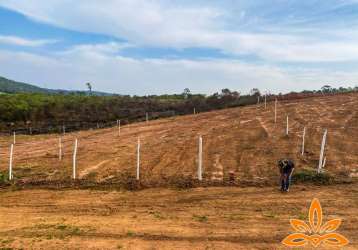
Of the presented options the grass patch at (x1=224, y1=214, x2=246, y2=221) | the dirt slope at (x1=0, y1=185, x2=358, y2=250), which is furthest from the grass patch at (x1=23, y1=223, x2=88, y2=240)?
the grass patch at (x1=224, y1=214, x2=246, y2=221)

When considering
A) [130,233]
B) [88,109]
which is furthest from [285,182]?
[88,109]

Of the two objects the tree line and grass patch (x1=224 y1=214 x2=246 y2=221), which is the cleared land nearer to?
grass patch (x1=224 y1=214 x2=246 y2=221)

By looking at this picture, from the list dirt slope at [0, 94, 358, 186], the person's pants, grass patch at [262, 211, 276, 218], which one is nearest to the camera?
grass patch at [262, 211, 276, 218]

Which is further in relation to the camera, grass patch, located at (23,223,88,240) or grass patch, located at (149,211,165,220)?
grass patch, located at (149,211,165,220)

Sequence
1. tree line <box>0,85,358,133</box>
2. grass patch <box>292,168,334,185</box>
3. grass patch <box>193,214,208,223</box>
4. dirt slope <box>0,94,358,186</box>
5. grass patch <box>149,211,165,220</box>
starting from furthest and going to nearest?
tree line <box>0,85,358,133</box> → dirt slope <box>0,94,358,186</box> → grass patch <box>292,168,334,185</box> → grass patch <box>149,211,165,220</box> → grass patch <box>193,214,208,223</box>

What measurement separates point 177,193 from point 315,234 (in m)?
6.47

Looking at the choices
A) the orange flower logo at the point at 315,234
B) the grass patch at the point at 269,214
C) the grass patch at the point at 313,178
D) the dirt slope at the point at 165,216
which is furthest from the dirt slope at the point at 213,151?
the orange flower logo at the point at 315,234

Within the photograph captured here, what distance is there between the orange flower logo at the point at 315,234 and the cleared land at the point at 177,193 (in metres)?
0.24

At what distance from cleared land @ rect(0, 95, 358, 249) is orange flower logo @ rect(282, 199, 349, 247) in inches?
9.5

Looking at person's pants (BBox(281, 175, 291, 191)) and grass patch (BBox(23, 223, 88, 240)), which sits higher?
person's pants (BBox(281, 175, 291, 191))

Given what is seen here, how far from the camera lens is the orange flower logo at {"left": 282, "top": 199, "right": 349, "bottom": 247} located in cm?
1059

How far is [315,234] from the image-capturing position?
11031mm

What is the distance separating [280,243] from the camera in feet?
34.7

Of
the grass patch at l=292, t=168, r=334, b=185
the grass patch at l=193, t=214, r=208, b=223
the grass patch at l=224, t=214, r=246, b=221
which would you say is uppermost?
the grass patch at l=292, t=168, r=334, b=185
